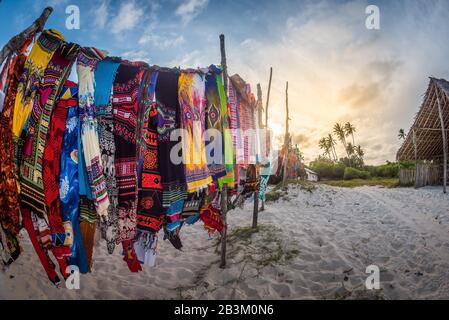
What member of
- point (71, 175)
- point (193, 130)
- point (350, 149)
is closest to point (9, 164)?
point (71, 175)

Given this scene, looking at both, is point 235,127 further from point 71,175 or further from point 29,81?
point 29,81

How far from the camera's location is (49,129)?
209cm

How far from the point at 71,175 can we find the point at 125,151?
0.49 metres

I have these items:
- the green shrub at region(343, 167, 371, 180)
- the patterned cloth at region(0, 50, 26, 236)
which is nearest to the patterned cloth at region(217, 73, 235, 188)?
the patterned cloth at region(0, 50, 26, 236)

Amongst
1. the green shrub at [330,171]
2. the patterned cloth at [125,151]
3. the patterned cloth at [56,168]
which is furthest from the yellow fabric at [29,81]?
the green shrub at [330,171]

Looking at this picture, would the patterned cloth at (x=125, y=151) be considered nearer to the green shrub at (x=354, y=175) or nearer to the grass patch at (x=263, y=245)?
the grass patch at (x=263, y=245)

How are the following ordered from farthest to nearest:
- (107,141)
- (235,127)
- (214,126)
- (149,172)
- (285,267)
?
(285,267), (235,127), (214,126), (149,172), (107,141)

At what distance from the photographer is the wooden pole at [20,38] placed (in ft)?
6.76

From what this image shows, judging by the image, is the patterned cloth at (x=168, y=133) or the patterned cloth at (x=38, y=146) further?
the patterned cloth at (x=168, y=133)

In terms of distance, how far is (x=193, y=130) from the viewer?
2609mm

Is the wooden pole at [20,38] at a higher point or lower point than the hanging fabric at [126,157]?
higher

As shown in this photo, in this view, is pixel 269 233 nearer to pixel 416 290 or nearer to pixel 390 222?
pixel 416 290

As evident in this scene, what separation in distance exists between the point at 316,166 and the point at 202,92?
2591cm

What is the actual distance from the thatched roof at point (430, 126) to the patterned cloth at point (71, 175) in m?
14.0
